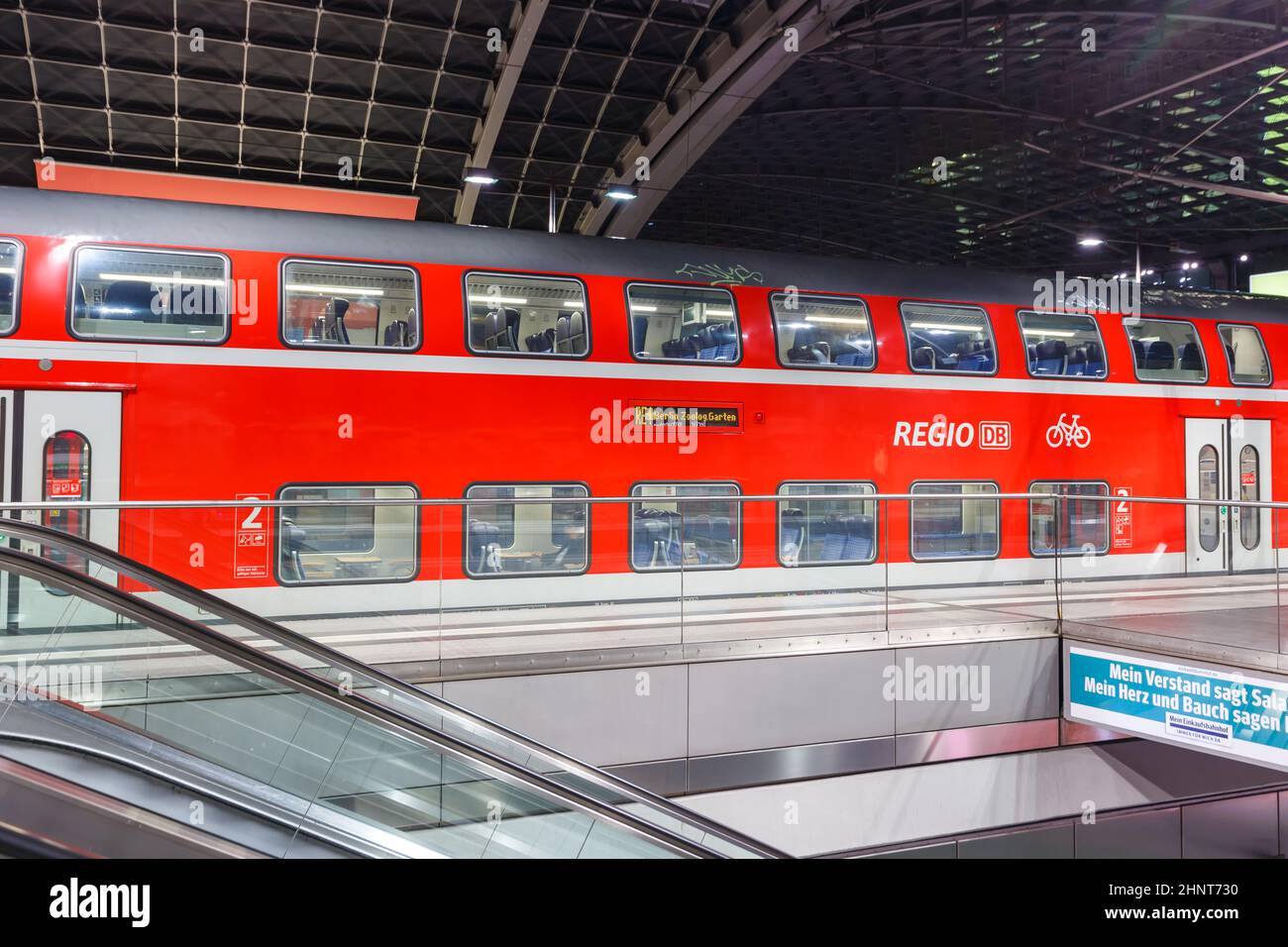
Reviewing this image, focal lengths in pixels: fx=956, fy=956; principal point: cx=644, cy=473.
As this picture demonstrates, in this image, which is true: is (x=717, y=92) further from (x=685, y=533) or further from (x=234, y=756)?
(x=234, y=756)

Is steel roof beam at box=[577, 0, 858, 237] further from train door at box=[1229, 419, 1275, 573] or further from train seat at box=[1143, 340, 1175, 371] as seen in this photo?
train door at box=[1229, 419, 1275, 573]

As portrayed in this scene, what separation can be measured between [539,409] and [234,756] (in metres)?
4.63

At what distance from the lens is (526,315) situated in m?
9.00

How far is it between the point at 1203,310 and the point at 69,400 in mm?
12775

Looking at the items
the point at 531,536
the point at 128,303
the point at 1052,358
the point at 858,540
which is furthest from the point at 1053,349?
the point at 128,303

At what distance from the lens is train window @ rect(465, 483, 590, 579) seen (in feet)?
23.0

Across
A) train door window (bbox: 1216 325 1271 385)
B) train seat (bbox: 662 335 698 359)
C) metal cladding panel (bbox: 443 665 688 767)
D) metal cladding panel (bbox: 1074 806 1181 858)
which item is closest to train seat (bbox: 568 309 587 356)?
train seat (bbox: 662 335 698 359)

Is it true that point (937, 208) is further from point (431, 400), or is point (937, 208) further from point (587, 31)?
point (431, 400)

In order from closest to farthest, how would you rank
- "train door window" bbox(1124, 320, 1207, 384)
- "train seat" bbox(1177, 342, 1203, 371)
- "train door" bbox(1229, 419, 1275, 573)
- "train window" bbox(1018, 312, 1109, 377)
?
"train window" bbox(1018, 312, 1109, 377) < "train door window" bbox(1124, 320, 1207, 384) < "train seat" bbox(1177, 342, 1203, 371) < "train door" bbox(1229, 419, 1275, 573)

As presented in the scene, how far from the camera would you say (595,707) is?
7242mm

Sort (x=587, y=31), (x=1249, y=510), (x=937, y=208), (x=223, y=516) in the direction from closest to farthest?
(x=223, y=516), (x=1249, y=510), (x=587, y=31), (x=937, y=208)

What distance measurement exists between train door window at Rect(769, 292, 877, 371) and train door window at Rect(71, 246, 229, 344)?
17.4 ft

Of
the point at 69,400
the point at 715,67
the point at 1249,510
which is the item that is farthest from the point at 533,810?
the point at 715,67

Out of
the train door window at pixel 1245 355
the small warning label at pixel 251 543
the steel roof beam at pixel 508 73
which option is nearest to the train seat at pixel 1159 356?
the train door window at pixel 1245 355
